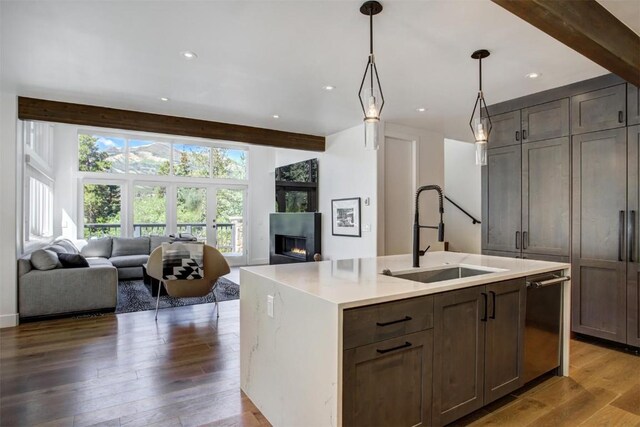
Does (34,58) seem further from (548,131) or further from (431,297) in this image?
(548,131)

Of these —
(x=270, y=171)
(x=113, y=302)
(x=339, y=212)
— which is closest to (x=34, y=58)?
(x=113, y=302)

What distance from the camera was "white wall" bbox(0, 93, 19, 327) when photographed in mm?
3780

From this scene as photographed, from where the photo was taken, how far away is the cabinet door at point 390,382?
60.4 inches

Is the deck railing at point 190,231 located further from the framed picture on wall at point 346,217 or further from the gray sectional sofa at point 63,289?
the framed picture on wall at point 346,217

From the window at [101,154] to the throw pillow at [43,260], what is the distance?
3.56 m

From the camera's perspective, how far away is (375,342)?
1.60 meters

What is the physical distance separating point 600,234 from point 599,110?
3.81ft

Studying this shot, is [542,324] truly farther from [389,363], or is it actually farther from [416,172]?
[416,172]

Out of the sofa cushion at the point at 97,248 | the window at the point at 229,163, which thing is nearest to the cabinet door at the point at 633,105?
the window at the point at 229,163

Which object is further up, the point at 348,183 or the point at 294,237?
→ the point at 348,183

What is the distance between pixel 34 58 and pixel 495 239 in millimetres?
4895

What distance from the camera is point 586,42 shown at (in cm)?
215

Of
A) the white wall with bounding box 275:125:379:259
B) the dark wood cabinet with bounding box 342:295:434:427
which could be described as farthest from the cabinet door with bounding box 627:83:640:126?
the dark wood cabinet with bounding box 342:295:434:427

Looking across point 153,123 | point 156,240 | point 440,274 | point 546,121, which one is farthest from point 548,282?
point 156,240
